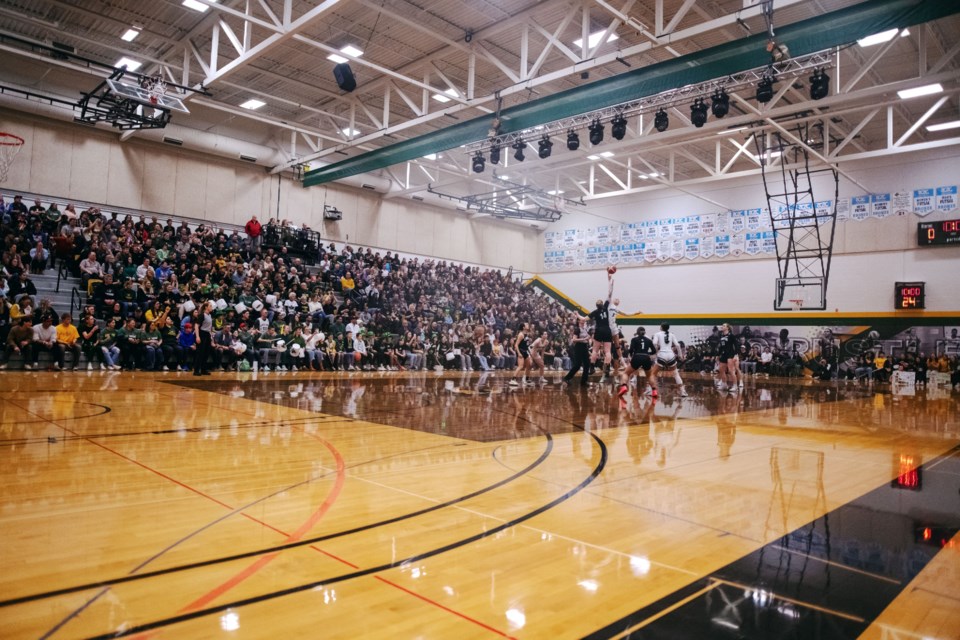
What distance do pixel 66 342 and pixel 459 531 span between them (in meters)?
12.4

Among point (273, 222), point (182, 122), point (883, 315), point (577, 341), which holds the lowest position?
point (577, 341)

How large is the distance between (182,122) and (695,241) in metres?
20.5

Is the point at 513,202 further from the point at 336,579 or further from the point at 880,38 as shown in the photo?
the point at 336,579

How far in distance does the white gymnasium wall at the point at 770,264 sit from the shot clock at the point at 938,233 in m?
0.22

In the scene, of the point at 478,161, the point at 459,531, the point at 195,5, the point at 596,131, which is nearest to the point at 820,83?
the point at 596,131

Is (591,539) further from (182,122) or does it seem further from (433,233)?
(433,233)

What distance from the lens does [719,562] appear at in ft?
9.17

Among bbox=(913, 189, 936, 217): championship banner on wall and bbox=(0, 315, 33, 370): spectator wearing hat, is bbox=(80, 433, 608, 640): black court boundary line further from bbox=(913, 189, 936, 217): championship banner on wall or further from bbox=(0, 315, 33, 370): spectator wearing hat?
bbox=(913, 189, 936, 217): championship banner on wall

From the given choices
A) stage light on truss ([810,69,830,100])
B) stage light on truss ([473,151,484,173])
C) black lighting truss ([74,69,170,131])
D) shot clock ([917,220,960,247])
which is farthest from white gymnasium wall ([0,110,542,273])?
stage light on truss ([810,69,830,100])

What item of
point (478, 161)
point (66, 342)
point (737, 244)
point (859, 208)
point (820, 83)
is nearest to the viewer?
point (820, 83)

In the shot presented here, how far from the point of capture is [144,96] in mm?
14312

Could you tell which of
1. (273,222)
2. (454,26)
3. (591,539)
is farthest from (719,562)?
(273,222)

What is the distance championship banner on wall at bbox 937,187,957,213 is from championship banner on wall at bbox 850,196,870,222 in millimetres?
2123

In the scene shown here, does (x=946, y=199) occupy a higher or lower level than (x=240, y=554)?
higher
